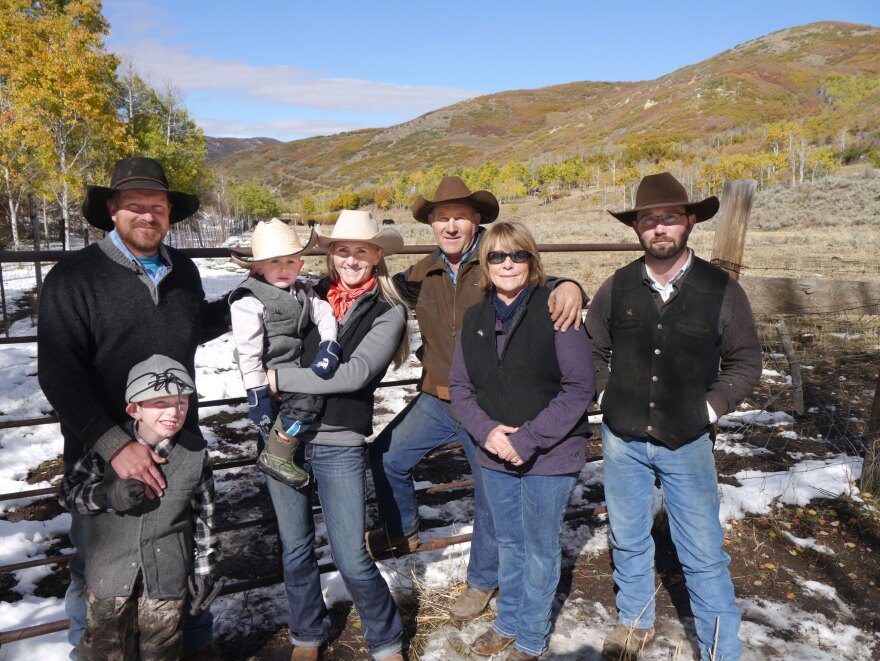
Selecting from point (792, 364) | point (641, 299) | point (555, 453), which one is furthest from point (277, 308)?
point (792, 364)

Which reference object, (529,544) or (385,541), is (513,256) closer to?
(529,544)

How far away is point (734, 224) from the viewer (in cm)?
314

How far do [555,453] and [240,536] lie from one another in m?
2.29

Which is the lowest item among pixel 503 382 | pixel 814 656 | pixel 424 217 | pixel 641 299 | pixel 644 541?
pixel 814 656

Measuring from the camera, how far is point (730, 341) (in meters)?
2.38

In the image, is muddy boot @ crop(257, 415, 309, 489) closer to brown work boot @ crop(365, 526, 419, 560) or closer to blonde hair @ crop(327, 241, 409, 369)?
blonde hair @ crop(327, 241, 409, 369)

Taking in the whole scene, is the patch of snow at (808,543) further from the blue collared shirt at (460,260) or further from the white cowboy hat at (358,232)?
the white cowboy hat at (358,232)

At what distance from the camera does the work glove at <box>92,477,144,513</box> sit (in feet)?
5.87

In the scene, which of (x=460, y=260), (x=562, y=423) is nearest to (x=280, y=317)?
(x=460, y=260)

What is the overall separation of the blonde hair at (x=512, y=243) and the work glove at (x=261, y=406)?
1013 millimetres

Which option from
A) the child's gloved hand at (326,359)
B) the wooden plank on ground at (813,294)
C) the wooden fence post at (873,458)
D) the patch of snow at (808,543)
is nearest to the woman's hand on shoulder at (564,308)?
the child's gloved hand at (326,359)

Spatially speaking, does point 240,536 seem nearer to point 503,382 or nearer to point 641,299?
point 503,382

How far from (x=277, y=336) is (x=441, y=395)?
82cm

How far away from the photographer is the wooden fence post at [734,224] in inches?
123
